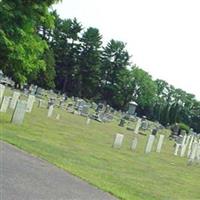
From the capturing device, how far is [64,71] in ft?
314


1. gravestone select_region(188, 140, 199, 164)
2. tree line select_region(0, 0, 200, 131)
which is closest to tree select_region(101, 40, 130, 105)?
tree line select_region(0, 0, 200, 131)

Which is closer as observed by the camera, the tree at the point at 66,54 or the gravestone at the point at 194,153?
the gravestone at the point at 194,153

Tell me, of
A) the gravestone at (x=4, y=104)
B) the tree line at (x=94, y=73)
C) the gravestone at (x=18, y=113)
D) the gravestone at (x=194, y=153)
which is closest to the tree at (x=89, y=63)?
the tree line at (x=94, y=73)

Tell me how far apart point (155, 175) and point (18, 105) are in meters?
7.29

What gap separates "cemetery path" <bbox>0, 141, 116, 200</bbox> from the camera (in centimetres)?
835

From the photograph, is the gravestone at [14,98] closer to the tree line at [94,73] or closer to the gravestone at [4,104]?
the gravestone at [4,104]

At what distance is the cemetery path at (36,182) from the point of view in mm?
8352

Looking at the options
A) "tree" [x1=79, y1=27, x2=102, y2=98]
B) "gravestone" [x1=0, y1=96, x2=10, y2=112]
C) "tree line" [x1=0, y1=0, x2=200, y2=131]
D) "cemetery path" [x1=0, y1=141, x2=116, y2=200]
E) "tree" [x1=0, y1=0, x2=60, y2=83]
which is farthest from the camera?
"tree" [x1=79, y1=27, x2=102, y2=98]

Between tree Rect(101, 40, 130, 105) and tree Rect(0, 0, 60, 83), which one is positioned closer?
tree Rect(0, 0, 60, 83)

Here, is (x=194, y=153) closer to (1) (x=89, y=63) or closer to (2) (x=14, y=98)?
(2) (x=14, y=98)

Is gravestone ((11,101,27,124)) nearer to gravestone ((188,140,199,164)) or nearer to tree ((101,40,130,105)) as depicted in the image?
gravestone ((188,140,199,164))

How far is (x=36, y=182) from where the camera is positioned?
31.2 ft

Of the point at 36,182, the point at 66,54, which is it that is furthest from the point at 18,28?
the point at 66,54

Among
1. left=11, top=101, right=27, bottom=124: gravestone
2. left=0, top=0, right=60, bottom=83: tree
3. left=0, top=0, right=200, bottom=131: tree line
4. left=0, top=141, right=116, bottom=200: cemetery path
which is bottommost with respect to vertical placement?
left=0, top=141, right=116, bottom=200: cemetery path
